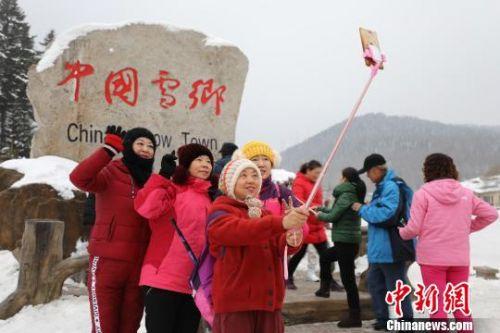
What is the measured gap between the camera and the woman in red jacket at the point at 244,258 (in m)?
2.20

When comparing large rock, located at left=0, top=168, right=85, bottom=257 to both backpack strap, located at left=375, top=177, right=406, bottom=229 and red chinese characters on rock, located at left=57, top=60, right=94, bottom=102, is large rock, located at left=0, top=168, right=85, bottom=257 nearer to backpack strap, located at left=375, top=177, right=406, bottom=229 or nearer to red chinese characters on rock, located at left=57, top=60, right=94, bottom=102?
red chinese characters on rock, located at left=57, top=60, right=94, bottom=102

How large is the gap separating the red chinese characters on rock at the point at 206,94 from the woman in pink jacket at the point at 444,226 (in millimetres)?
4578

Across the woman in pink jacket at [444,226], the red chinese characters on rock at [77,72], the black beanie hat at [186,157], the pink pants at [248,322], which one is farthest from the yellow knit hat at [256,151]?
the red chinese characters on rock at [77,72]

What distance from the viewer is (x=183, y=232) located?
8.68 ft

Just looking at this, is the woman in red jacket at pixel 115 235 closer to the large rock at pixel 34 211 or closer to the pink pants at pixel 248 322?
the pink pants at pixel 248 322

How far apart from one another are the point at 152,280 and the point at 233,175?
2.73 ft

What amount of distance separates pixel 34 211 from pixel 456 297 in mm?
5335

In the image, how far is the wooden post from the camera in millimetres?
4691

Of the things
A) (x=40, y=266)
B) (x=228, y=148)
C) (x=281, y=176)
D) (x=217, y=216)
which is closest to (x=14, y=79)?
(x=281, y=176)

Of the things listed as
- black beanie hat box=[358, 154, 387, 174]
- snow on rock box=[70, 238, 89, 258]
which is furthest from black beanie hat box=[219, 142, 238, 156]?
snow on rock box=[70, 238, 89, 258]

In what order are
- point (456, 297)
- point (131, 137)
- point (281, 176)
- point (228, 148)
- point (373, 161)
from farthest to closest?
point (281, 176) < point (228, 148) < point (373, 161) < point (456, 297) < point (131, 137)

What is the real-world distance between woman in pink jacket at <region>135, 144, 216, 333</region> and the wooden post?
2.57m

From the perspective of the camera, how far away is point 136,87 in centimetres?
693

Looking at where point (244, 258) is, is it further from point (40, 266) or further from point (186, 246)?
point (40, 266)
